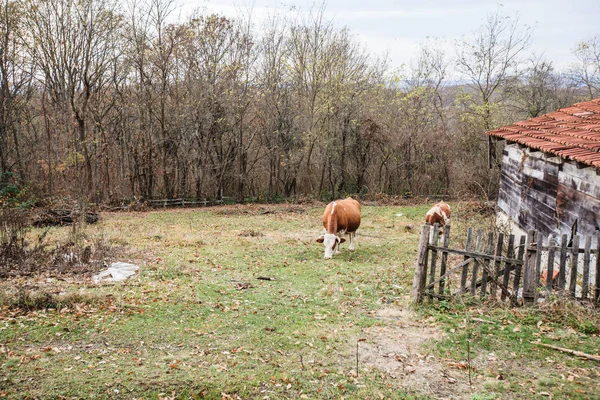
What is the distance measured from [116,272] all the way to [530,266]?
8.85 meters

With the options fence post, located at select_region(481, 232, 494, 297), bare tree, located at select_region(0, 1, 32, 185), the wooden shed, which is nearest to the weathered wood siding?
the wooden shed

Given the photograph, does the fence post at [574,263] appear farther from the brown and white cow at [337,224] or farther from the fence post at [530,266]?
the brown and white cow at [337,224]

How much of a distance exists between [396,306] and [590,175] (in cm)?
486

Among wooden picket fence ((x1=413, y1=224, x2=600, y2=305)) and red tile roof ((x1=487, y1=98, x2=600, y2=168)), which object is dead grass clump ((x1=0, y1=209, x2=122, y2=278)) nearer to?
wooden picket fence ((x1=413, y1=224, x2=600, y2=305))

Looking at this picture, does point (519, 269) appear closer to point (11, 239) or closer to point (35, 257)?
point (35, 257)

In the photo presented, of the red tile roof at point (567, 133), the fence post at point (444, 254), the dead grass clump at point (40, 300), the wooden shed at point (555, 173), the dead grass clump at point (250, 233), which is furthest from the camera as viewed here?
the dead grass clump at point (250, 233)

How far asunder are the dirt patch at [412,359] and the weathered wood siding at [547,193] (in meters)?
4.38

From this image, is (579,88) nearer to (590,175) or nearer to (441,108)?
(441,108)

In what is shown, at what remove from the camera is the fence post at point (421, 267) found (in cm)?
799

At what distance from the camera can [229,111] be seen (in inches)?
1070

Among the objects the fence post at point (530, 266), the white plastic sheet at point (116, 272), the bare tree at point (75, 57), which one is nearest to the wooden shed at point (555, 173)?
the fence post at point (530, 266)

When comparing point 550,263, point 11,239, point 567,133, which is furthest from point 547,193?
point 11,239

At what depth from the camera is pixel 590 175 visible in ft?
29.0

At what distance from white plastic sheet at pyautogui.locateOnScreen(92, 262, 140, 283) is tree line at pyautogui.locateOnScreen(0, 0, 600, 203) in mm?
14237
